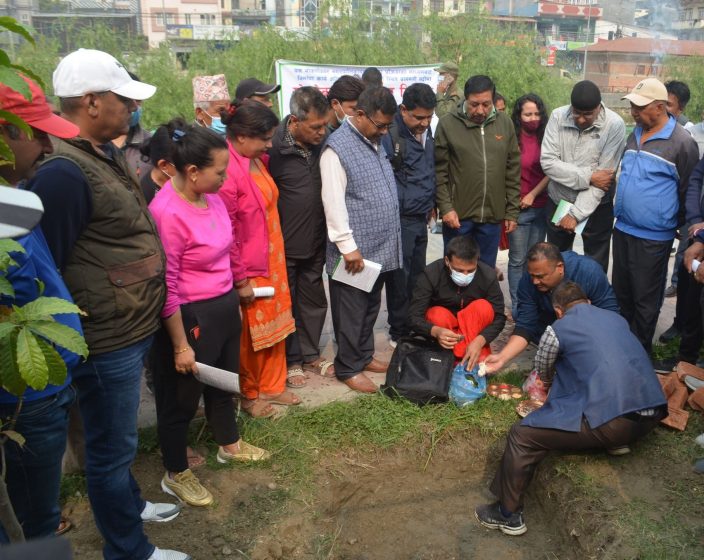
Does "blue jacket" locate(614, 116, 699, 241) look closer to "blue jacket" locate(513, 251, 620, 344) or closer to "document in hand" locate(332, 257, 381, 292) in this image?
"blue jacket" locate(513, 251, 620, 344)

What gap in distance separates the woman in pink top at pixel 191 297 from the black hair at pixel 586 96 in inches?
107

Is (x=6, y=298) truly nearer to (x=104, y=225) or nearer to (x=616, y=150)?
(x=104, y=225)

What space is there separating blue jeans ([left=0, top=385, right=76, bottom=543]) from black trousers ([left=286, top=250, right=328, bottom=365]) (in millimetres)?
2190

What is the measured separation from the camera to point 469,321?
4273 mm

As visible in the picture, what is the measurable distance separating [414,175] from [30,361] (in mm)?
3365

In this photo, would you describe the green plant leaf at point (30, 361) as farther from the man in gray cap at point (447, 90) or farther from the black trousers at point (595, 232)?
the man in gray cap at point (447, 90)

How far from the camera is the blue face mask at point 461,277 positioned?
417cm

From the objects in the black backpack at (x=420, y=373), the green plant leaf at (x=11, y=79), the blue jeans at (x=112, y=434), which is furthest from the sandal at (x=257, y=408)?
the green plant leaf at (x=11, y=79)

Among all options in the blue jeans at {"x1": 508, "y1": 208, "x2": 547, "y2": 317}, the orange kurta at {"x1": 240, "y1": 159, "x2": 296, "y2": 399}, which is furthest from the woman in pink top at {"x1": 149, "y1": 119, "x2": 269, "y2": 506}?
the blue jeans at {"x1": 508, "y1": 208, "x2": 547, "y2": 317}

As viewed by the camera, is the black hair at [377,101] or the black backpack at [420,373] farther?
the black backpack at [420,373]

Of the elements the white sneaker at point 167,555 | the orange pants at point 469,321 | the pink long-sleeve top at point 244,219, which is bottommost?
the white sneaker at point 167,555

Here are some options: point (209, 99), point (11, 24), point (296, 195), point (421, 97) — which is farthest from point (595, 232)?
point (11, 24)

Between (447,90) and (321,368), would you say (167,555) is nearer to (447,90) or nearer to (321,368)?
(321,368)

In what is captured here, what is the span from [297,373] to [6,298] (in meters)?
2.67
